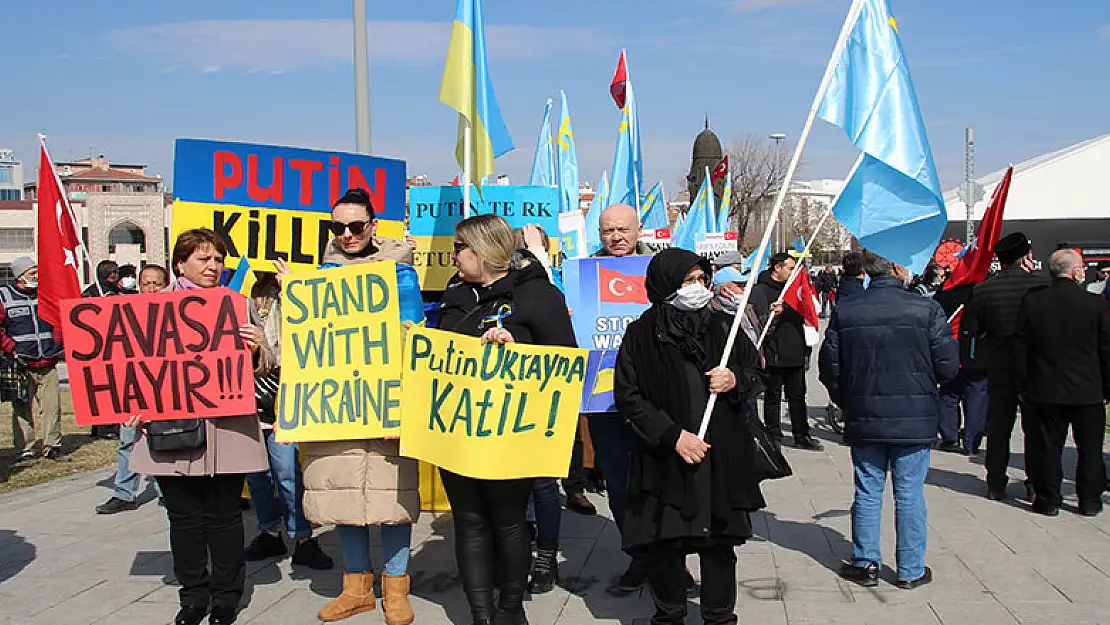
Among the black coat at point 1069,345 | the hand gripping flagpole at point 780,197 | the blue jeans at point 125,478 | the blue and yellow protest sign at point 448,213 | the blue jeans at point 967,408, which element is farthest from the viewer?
the blue jeans at point 967,408

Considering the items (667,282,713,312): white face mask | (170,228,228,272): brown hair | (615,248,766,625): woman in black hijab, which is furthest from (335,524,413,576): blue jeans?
(667,282,713,312): white face mask

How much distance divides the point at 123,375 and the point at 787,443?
762 cm

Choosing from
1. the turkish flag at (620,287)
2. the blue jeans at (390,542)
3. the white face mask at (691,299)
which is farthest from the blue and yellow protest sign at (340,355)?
the turkish flag at (620,287)

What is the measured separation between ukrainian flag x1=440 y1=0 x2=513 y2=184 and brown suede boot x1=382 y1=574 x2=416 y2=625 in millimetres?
2921

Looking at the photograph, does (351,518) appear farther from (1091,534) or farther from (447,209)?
(1091,534)

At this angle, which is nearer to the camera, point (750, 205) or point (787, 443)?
point (787, 443)

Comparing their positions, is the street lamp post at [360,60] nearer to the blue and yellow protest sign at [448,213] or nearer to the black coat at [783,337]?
the blue and yellow protest sign at [448,213]

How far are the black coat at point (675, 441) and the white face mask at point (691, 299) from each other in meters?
0.13

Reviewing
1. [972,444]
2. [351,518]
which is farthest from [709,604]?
[972,444]

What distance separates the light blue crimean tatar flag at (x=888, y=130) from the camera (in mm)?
5211

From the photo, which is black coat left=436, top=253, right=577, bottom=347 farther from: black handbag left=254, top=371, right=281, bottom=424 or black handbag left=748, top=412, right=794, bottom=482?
black handbag left=254, top=371, right=281, bottom=424

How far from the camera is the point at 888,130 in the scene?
17.1 feet

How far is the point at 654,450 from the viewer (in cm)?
442

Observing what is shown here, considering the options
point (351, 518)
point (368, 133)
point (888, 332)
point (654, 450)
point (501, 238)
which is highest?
point (368, 133)
